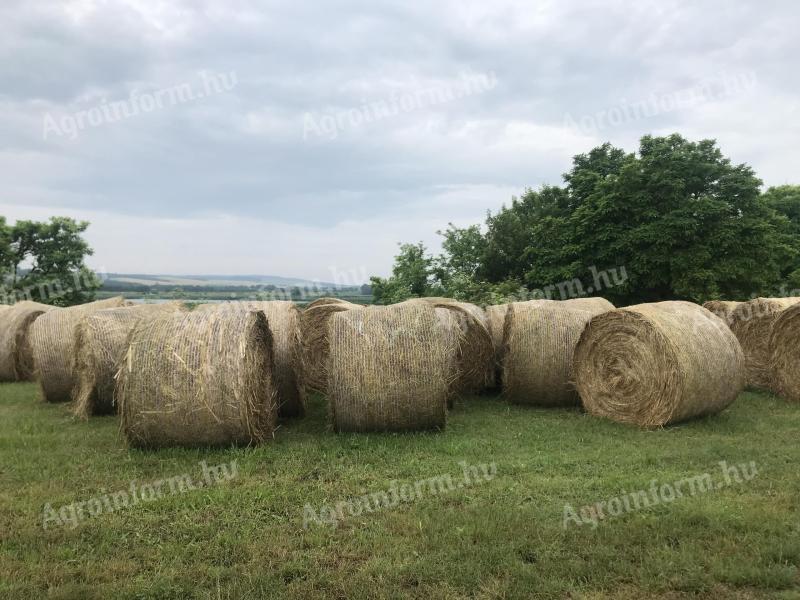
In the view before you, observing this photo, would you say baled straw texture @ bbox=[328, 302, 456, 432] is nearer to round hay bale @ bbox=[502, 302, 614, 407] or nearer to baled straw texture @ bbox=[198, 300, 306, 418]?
baled straw texture @ bbox=[198, 300, 306, 418]

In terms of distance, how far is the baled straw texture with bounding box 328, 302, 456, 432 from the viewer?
7.97 metres

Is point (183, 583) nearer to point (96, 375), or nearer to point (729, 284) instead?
point (96, 375)

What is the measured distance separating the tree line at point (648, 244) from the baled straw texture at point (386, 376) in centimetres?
1373

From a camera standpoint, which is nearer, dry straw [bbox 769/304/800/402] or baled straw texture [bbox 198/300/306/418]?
baled straw texture [bbox 198/300/306/418]

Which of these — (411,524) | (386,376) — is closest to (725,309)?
(386,376)

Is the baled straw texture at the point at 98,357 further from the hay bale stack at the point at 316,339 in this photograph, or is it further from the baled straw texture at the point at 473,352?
the baled straw texture at the point at 473,352

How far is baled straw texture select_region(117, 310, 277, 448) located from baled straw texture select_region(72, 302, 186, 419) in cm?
240

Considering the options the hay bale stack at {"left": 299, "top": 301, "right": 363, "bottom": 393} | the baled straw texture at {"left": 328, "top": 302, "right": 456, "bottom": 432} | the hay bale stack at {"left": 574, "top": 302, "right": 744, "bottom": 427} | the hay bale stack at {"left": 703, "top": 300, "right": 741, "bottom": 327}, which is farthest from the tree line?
the baled straw texture at {"left": 328, "top": 302, "right": 456, "bottom": 432}

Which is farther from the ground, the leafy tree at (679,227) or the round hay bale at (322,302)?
the leafy tree at (679,227)

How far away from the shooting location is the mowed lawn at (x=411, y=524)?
13.5 ft

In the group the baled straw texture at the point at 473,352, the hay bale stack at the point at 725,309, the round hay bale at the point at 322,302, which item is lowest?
the baled straw texture at the point at 473,352

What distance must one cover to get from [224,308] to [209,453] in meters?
2.06

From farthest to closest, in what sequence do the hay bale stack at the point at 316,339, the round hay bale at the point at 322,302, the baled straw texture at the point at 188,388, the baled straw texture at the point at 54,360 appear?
the round hay bale at the point at 322,302 < the hay bale stack at the point at 316,339 < the baled straw texture at the point at 54,360 < the baled straw texture at the point at 188,388

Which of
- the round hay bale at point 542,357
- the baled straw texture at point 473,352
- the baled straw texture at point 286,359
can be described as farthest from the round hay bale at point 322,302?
the round hay bale at point 542,357
